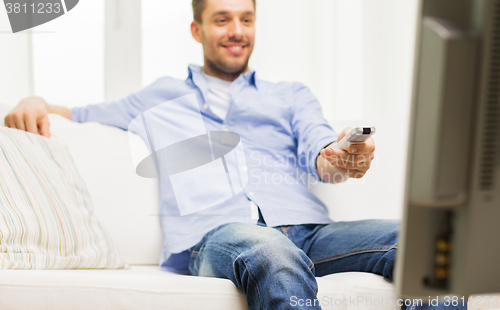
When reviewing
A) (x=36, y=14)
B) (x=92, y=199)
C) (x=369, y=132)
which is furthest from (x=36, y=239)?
(x=36, y=14)

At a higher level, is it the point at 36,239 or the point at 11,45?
the point at 11,45

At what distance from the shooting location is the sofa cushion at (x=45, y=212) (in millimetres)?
795

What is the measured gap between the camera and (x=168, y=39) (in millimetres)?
1785

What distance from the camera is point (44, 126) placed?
3.67 feet

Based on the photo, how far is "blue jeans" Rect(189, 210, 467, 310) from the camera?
2.28 ft

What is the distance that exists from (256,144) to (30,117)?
64 cm

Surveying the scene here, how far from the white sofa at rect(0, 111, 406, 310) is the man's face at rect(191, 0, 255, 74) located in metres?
0.40

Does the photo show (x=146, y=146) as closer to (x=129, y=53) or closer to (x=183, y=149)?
(x=183, y=149)

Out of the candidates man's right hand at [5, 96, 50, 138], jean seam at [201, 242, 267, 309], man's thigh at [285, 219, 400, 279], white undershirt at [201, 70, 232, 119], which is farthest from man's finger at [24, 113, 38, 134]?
man's thigh at [285, 219, 400, 279]

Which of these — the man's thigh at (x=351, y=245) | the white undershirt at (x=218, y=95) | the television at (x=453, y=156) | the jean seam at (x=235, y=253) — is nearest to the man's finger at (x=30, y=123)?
the white undershirt at (x=218, y=95)

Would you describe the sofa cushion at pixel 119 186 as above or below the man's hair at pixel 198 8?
below

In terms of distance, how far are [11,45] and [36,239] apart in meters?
1.20

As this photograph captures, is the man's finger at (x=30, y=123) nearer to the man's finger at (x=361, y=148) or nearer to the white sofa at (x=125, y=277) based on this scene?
the white sofa at (x=125, y=277)

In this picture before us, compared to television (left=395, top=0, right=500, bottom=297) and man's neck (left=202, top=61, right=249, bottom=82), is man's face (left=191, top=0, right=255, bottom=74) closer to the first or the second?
man's neck (left=202, top=61, right=249, bottom=82)
